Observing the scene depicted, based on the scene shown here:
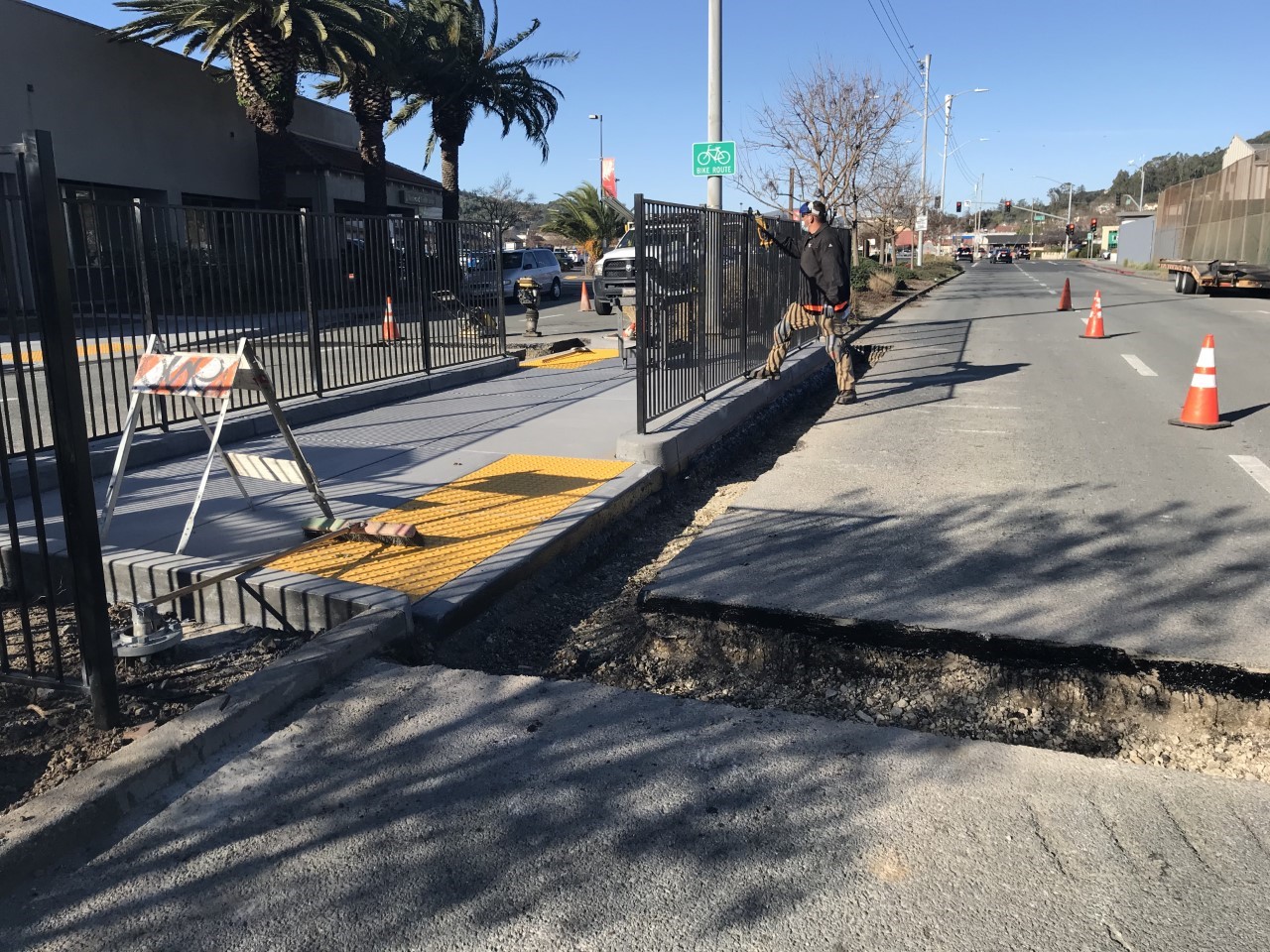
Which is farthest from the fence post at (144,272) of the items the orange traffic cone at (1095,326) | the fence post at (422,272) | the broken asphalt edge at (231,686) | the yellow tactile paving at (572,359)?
the orange traffic cone at (1095,326)

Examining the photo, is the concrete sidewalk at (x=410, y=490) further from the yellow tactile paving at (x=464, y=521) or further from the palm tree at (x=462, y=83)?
the palm tree at (x=462, y=83)

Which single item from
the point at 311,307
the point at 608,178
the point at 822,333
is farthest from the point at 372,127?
the point at 822,333

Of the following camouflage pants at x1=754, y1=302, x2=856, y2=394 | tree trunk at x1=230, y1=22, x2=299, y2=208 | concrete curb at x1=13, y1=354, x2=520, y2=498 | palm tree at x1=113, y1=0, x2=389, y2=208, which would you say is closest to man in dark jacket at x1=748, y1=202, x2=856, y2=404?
camouflage pants at x1=754, y1=302, x2=856, y2=394

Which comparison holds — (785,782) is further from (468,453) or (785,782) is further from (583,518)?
(468,453)

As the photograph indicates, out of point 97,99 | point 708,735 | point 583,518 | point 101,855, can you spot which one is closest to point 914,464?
point 583,518

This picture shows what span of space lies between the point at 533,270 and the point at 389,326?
21612mm

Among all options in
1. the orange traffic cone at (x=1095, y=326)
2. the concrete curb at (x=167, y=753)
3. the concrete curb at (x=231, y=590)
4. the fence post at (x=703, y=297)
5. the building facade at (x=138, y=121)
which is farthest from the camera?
the building facade at (x=138, y=121)

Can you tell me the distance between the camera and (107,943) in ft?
8.38

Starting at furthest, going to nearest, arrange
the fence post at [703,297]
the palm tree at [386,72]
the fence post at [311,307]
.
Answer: the palm tree at [386,72] → the fence post at [311,307] → the fence post at [703,297]

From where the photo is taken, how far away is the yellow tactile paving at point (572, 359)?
1380 centimetres

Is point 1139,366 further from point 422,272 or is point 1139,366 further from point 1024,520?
point 422,272

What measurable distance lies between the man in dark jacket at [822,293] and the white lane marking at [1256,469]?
12.8 feet

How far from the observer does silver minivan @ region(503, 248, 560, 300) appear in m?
30.2

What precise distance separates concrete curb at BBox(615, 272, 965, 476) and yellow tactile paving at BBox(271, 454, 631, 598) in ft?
0.64
